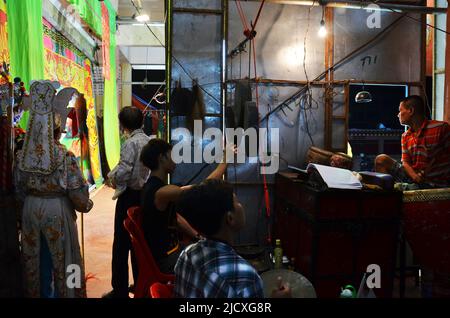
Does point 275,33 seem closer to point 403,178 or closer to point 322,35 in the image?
point 322,35

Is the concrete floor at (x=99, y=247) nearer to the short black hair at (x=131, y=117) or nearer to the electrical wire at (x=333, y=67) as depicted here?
the short black hair at (x=131, y=117)

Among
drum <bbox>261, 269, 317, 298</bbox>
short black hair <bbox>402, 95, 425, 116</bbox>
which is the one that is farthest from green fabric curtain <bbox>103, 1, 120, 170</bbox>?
drum <bbox>261, 269, 317, 298</bbox>

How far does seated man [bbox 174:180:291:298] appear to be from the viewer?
4.56ft

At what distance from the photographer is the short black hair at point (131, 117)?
12.0 ft

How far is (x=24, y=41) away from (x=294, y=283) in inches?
145

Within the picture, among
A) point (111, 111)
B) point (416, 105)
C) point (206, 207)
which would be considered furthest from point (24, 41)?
point (111, 111)

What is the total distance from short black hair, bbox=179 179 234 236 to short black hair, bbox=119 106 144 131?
2.31 metres

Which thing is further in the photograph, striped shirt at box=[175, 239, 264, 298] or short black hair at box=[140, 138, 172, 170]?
short black hair at box=[140, 138, 172, 170]

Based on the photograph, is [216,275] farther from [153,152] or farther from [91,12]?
[91,12]

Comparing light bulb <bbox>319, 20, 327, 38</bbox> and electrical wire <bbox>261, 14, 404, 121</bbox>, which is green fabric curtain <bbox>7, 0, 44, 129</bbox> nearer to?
electrical wire <bbox>261, 14, 404, 121</bbox>

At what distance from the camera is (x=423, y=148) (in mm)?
3520

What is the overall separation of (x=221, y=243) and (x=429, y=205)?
Answer: 95.5 inches

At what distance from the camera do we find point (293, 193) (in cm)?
397

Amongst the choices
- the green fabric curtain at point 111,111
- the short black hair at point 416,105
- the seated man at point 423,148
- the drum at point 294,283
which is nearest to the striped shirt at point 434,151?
the seated man at point 423,148
